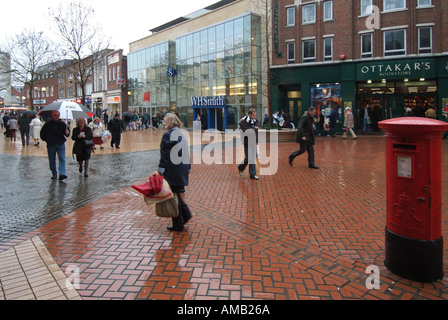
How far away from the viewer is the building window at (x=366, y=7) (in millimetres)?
22516

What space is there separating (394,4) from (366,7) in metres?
1.66

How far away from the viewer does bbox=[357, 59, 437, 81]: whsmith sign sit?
21234 mm

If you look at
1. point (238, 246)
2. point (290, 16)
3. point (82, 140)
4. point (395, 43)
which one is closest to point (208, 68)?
point (290, 16)

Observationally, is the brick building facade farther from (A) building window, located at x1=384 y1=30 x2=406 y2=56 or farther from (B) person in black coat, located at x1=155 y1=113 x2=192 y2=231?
(B) person in black coat, located at x1=155 y1=113 x2=192 y2=231

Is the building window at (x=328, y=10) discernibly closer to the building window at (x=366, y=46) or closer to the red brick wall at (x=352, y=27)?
the red brick wall at (x=352, y=27)

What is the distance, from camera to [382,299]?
317 centimetres

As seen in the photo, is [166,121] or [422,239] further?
[166,121]

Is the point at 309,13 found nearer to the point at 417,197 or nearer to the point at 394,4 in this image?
the point at 394,4

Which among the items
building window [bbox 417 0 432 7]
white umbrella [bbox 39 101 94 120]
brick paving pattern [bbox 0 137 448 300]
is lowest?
brick paving pattern [bbox 0 137 448 300]

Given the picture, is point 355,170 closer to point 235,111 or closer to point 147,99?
point 235,111

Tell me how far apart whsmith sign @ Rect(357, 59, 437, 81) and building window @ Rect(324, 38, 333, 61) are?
2.14m

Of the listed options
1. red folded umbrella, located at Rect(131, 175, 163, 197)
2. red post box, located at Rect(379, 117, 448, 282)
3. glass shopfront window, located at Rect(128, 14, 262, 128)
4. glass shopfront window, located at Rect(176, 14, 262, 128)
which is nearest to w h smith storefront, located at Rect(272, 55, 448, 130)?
glass shopfront window, located at Rect(176, 14, 262, 128)

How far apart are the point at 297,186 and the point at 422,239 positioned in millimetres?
4517
